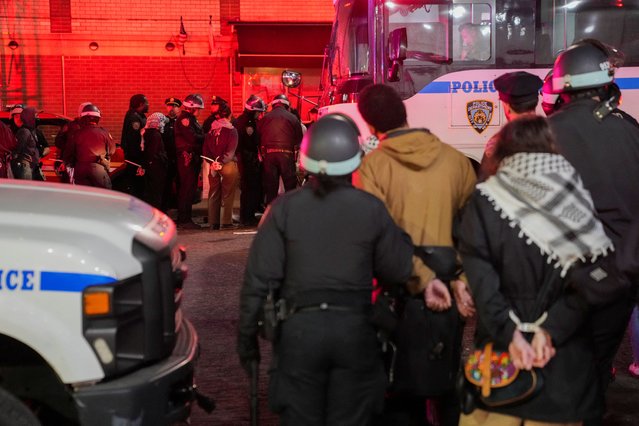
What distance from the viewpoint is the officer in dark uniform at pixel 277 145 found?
1350cm

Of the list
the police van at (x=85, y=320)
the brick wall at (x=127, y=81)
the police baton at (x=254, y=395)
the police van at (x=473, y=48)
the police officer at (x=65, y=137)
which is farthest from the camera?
the brick wall at (x=127, y=81)

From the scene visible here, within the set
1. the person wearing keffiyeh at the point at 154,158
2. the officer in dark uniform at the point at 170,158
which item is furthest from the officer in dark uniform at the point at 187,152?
the officer in dark uniform at the point at 170,158

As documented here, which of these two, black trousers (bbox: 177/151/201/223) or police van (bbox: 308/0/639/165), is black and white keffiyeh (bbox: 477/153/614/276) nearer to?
police van (bbox: 308/0/639/165)

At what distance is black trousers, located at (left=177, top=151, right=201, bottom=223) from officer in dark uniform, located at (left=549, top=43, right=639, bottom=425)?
987 cm

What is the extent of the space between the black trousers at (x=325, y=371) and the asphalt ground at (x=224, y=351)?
174 cm

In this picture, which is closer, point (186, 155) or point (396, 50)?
point (396, 50)

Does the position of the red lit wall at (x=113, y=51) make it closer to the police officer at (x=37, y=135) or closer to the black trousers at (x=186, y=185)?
the police officer at (x=37, y=135)

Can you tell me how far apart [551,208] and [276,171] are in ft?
33.1

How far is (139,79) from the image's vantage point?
19469 mm

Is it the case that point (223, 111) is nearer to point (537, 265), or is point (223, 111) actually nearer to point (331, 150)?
point (331, 150)

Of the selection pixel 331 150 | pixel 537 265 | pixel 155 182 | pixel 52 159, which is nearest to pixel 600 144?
pixel 537 265

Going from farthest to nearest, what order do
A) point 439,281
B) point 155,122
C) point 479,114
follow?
1. point 155,122
2. point 479,114
3. point 439,281

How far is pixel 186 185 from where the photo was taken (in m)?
14.2

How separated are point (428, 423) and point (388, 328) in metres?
1.31
